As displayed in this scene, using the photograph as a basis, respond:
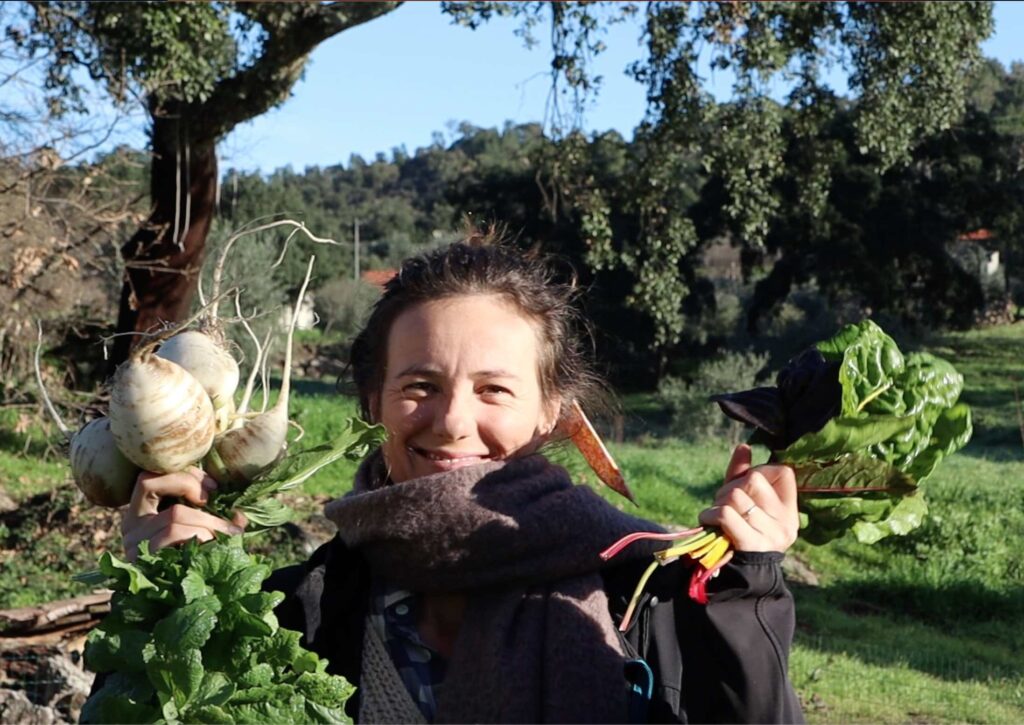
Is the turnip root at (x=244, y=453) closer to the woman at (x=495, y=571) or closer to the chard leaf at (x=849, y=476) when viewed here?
the woman at (x=495, y=571)

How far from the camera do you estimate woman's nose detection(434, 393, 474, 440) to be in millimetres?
1827

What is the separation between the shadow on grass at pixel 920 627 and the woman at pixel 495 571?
7265 mm

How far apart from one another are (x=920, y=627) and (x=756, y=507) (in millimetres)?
8895

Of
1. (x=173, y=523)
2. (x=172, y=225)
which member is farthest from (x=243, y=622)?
(x=172, y=225)

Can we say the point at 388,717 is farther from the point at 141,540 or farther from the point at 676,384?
the point at 676,384

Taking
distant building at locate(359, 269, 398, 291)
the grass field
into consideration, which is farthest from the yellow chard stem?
the grass field

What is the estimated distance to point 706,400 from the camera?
24.3 metres

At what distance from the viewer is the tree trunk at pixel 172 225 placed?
10.9m

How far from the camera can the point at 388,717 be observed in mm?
1773

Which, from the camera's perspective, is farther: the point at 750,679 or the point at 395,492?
the point at 395,492

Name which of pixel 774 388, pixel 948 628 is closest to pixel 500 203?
pixel 948 628

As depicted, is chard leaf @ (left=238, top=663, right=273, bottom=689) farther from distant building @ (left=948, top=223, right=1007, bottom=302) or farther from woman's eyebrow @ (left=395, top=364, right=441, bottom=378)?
distant building @ (left=948, top=223, right=1007, bottom=302)

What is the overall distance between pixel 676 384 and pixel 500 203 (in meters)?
7.95

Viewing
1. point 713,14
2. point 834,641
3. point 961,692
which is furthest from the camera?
point 713,14
